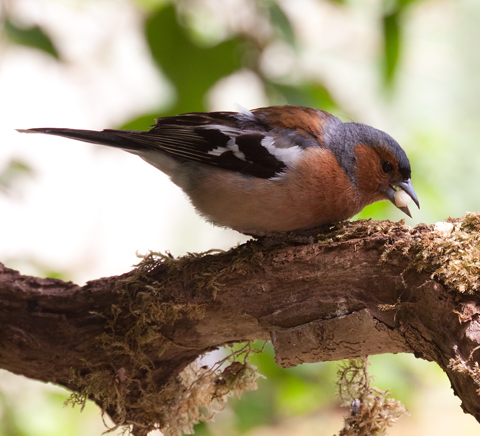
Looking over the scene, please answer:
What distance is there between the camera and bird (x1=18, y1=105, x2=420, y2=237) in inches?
128

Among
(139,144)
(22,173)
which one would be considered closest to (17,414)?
(22,173)

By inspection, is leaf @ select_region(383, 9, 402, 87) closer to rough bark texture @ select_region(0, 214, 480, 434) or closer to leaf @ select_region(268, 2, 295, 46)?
leaf @ select_region(268, 2, 295, 46)

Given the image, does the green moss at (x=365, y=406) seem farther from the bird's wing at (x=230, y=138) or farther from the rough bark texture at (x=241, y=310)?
the bird's wing at (x=230, y=138)

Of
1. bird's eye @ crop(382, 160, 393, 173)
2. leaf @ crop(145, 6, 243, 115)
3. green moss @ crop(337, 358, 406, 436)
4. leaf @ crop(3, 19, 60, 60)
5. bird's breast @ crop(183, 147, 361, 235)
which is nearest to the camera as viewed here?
green moss @ crop(337, 358, 406, 436)

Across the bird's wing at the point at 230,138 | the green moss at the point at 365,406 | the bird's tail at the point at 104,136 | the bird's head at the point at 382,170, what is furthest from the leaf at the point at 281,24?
the green moss at the point at 365,406

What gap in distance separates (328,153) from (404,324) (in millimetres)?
1352

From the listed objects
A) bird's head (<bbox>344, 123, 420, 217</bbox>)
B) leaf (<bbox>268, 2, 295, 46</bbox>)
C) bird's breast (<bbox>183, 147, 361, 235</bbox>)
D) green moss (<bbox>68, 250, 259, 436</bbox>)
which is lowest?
green moss (<bbox>68, 250, 259, 436</bbox>)

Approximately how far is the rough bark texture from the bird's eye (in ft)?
2.46

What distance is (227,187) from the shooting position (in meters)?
3.36

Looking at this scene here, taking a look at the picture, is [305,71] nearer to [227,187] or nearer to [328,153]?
[328,153]

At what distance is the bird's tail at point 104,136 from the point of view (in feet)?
11.1

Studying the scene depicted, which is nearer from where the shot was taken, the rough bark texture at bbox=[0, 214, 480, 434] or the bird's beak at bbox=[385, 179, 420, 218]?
the rough bark texture at bbox=[0, 214, 480, 434]

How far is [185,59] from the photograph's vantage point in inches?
137

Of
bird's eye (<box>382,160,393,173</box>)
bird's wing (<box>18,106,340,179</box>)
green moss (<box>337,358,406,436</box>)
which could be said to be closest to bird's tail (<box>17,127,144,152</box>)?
bird's wing (<box>18,106,340,179</box>)
